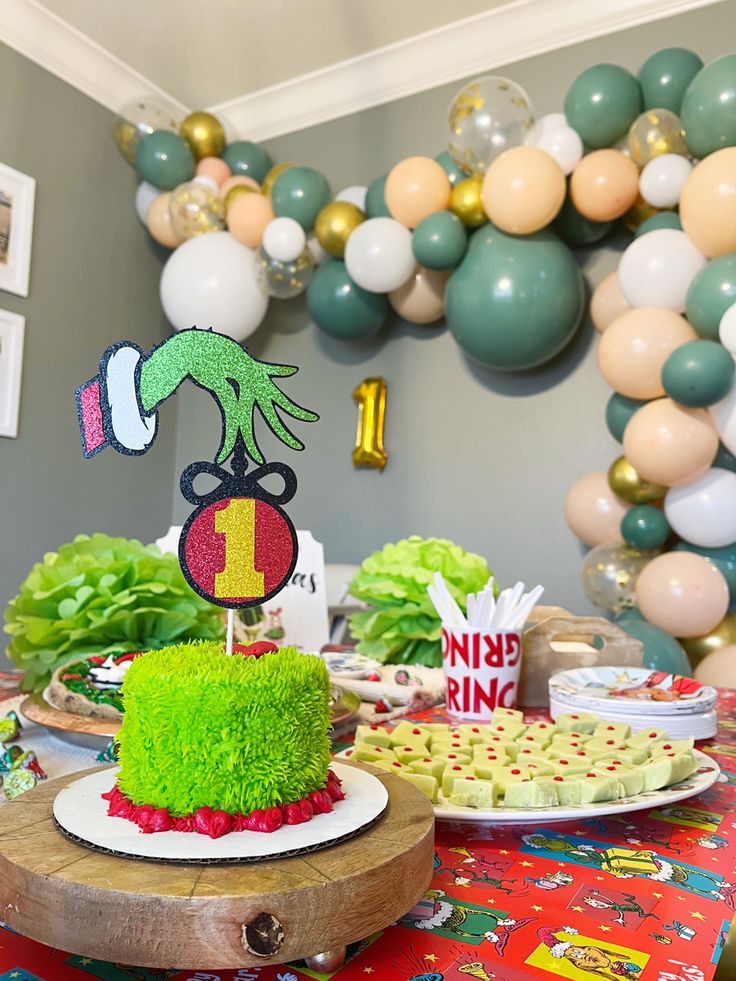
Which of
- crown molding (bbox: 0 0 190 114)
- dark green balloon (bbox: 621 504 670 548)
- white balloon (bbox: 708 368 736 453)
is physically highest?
crown molding (bbox: 0 0 190 114)

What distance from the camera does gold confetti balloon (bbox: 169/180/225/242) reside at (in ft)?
9.40

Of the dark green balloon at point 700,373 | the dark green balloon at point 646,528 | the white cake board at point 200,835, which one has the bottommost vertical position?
the white cake board at point 200,835

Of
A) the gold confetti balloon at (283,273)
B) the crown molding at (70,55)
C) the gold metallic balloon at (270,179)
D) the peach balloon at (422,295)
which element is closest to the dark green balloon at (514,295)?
the peach balloon at (422,295)

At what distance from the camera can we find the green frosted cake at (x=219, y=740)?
17.7 inches

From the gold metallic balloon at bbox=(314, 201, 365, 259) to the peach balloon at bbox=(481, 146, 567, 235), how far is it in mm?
496

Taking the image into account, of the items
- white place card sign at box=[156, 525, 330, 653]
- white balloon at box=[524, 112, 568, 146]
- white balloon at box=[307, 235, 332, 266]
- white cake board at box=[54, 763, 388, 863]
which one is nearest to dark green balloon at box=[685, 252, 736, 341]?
white balloon at box=[524, 112, 568, 146]

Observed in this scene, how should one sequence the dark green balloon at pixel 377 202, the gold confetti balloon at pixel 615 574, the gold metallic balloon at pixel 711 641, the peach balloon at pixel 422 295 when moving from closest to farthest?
the gold metallic balloon at pixel 711 641, the gold confetti balloon at pixel 615 574, the dark green balloon at pixel 377 202, the peach balloon at pixel 422 295

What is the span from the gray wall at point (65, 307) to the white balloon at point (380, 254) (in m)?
1.19

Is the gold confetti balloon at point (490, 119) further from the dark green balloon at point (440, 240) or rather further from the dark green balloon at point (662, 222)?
the dark green balloon at point (662, 222)

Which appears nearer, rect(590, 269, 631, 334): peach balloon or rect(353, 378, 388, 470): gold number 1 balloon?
rect(590, 269, 631, 334): peach balloon

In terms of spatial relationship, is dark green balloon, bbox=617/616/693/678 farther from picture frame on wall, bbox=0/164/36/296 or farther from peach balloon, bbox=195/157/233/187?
picture frame on wall, bbox=0/164/36/296

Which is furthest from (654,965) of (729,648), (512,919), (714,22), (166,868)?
(714,22)

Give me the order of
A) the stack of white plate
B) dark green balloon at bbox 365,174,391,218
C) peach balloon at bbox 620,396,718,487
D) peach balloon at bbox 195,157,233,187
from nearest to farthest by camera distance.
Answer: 1. the stack of white plate
2. peach balloon at bbox 620,396,718,487
3. dark green balloon at bbox 365,174,391,218
4. peach balloon at bbox 195,157,233,187

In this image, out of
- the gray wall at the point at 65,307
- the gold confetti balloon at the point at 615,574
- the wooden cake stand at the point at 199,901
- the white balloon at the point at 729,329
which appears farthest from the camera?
the gray wall at the point at 65,307
